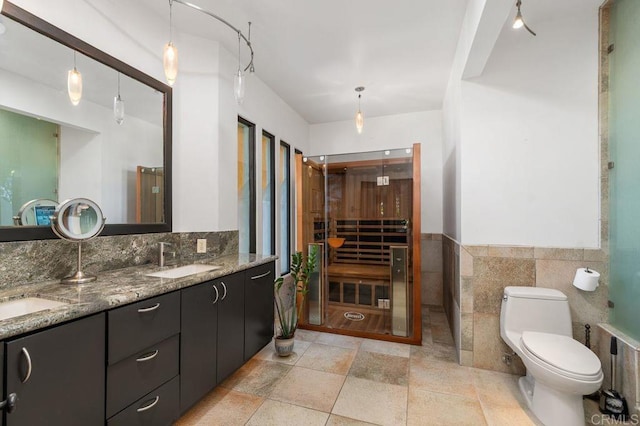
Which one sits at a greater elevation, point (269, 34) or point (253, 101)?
point (269, 34)

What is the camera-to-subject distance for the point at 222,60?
2527 mm

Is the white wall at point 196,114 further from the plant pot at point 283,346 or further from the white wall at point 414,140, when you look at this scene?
the white wall at point 414,140

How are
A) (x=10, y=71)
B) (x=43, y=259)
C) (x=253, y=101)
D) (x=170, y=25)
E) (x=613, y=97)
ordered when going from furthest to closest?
1. (x=253, y=101)
2. (x=170, y=25)
3. (x=613, y=97)
4. (x=43, y=259)
5. (x=10, y=71)

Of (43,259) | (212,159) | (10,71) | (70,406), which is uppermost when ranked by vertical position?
(10,71)

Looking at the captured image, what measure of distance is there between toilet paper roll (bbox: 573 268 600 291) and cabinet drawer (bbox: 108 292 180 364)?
279cm

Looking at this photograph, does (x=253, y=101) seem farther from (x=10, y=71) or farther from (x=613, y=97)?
(x=613, y=97)

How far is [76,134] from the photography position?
1.73 m

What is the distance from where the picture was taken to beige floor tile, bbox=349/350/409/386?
7.31 feet

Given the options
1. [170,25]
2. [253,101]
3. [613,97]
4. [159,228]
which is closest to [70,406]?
[159,228]

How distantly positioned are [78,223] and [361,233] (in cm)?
247

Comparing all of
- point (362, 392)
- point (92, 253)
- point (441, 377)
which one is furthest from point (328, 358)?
point (92, 253)

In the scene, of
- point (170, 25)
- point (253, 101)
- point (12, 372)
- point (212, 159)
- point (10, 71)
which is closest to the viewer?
point (12, 372)

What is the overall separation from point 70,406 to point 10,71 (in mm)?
1640

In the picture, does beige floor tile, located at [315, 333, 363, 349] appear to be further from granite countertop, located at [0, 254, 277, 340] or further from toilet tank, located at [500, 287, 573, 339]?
granite countertop, located at [0, 254, 277, 340]
